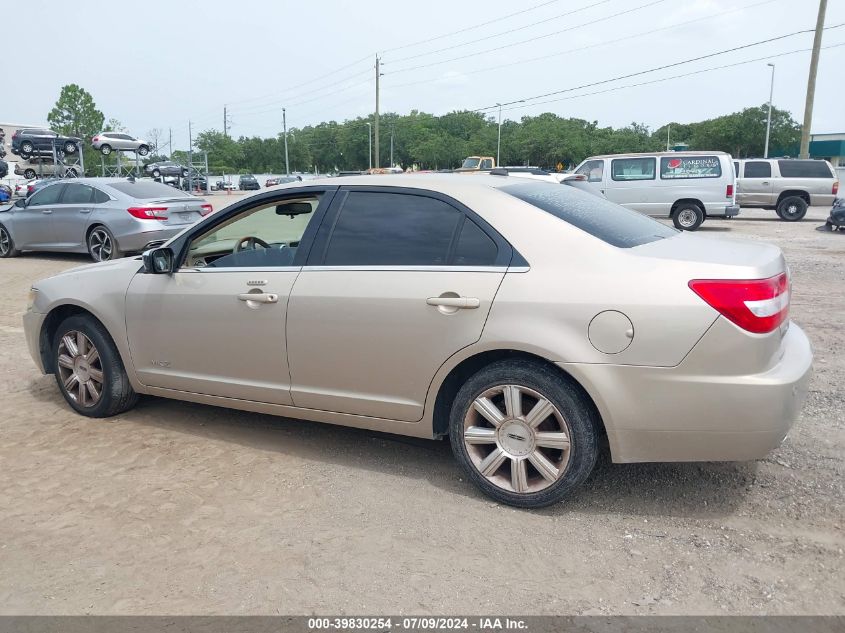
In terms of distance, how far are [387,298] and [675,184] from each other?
16.6 metres

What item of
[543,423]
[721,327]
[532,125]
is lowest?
[543,423]

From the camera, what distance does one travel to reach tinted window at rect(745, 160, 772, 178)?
73.4 ft

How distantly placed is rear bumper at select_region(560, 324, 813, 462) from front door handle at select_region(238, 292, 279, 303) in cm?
169

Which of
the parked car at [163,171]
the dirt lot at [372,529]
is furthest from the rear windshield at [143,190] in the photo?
the parked car at [163,171]

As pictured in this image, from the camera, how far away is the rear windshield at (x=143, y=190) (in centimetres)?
1198

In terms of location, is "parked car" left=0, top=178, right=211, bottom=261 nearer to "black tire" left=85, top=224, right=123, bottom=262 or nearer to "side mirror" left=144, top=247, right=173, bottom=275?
"black tire" left=85, top=224, right=123, bottom=262

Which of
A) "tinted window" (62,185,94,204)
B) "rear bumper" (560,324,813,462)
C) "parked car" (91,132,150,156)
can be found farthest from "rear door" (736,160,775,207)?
"parked car" (91,132,150,156)

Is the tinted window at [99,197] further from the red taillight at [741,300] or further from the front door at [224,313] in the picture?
the red taillight at [741,300]

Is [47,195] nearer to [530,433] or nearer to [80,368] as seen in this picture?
[80,368]

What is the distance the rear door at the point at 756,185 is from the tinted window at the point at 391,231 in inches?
845

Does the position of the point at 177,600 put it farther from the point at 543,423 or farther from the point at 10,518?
the point at 543,423

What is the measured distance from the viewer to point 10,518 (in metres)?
3.52

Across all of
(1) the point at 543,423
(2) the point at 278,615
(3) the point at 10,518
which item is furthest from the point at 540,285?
(3) the point at 10,518

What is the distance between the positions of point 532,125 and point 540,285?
278ft
